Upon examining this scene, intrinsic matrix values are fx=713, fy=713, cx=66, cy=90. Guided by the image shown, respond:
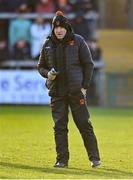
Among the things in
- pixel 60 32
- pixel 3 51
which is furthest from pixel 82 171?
pixel 3 51

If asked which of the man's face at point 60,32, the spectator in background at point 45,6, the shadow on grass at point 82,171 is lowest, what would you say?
the shadow on grass at point 82,171

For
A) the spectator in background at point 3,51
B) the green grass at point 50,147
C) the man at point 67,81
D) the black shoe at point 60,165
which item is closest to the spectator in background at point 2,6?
the spectator in background at point 3,51

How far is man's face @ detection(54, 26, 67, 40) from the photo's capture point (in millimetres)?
10047

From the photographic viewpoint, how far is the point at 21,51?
24.2 m

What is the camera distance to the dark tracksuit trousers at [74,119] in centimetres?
1016

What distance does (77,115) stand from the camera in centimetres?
1016

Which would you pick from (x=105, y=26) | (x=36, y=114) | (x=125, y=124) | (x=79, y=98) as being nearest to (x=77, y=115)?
(x=79, y=98)

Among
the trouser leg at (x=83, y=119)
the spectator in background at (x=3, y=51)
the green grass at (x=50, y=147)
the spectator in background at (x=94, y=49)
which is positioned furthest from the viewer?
the spectator in background at (x=3, y=51)

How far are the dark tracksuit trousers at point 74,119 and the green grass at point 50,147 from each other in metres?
0.25

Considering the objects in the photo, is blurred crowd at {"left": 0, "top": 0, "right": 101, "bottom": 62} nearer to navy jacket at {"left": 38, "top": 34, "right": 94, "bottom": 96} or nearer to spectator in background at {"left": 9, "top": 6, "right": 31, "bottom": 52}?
spectator in background at {"left": 9, "top": 6, "right": 31, "bottom": 52}

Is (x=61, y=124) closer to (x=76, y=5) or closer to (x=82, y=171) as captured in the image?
(x=82, y=171)

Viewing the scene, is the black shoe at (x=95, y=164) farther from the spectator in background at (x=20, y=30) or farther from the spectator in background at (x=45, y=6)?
the spectator in background at (x=45, y=6)

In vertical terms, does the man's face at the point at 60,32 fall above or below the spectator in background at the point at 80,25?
above

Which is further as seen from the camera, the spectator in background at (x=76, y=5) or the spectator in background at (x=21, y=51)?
the spectator in background at (x=76, y=5)
